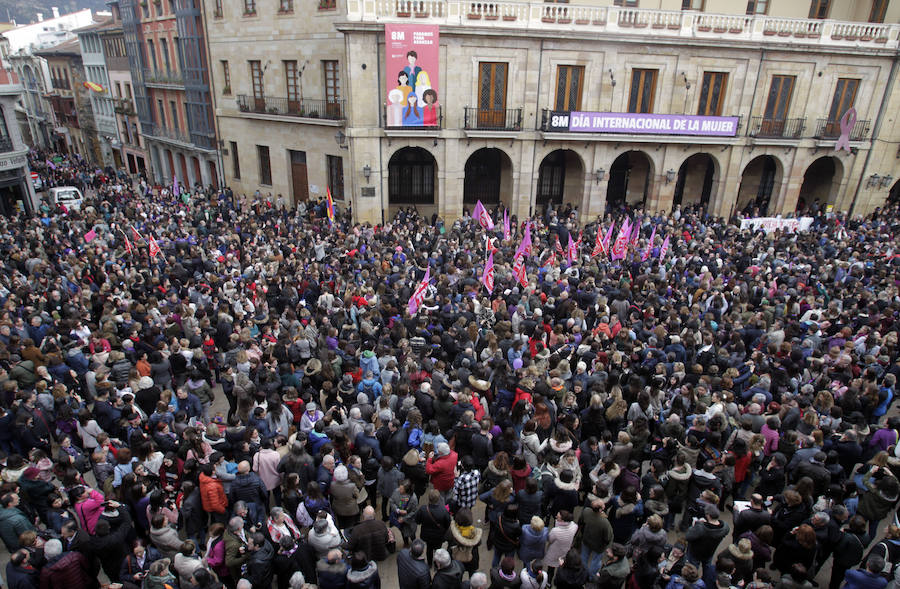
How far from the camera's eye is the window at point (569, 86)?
73.0 feet

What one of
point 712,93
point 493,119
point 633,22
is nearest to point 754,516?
point 493,119

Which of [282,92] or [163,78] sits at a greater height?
[282,92]

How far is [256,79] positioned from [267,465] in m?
23.8

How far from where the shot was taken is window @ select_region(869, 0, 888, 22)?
969 inches

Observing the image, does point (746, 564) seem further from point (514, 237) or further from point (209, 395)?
point (514, 237)

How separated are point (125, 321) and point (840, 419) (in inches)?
486

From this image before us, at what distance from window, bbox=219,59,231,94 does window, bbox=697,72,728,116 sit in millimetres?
22479

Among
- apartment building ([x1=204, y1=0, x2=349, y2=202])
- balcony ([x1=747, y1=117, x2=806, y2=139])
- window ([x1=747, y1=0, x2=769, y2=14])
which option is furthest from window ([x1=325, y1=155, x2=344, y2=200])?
window ([x1=747, y1=0, x2=769, y2=14])

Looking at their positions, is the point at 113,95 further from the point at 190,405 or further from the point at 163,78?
the point at 190,405

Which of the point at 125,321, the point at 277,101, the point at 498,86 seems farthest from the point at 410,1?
the point at 125,321

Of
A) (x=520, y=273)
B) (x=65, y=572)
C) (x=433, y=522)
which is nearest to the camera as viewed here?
(x=65, y=572)

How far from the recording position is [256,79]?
26.2 m

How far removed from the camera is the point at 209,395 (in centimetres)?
902

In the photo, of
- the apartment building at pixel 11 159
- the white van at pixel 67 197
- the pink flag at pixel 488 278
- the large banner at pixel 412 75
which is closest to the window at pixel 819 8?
the large banner at pixel 412 75
